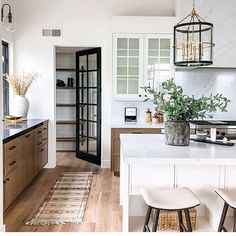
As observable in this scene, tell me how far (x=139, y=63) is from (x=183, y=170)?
10.3ft

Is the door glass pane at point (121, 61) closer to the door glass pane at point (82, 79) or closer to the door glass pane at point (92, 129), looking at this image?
the door glass pane at point (82, 79)

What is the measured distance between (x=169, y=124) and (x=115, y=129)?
2.56 m

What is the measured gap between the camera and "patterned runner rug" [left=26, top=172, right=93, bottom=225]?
11.3ft

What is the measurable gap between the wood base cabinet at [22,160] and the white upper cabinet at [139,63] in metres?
1.49

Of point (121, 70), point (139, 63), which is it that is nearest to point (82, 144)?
point (121, 70)

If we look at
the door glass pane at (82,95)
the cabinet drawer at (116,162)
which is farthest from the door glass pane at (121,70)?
the cabinet drawer at (116,162)

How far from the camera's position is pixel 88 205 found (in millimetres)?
3930

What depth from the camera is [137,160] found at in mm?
2355

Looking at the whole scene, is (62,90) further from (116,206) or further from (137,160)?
(137,160)

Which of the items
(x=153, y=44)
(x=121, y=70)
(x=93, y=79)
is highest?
(x=153, y=44)

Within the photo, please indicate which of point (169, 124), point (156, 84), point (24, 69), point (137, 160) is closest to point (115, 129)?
point (156, 84)

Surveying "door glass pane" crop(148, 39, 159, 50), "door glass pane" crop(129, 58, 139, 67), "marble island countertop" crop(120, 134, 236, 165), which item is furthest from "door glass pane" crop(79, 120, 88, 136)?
"marble island countertop" crop(120, 134, 236, 165)

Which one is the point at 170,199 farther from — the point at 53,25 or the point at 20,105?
the point at 53,25

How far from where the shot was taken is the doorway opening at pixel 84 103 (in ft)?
19.9
